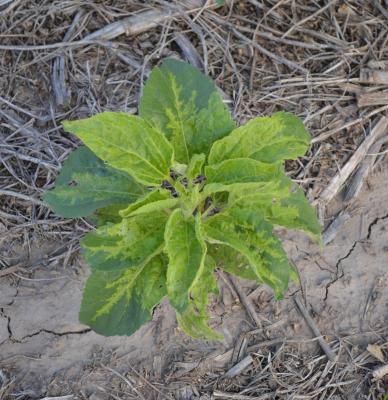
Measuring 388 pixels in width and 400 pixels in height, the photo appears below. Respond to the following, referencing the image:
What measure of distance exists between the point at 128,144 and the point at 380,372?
2.02 meters

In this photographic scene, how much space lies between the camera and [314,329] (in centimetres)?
326

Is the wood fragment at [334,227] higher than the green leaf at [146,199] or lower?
lower

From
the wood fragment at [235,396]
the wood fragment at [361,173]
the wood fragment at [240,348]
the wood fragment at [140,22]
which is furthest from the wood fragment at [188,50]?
the wood fragment at [235,396]

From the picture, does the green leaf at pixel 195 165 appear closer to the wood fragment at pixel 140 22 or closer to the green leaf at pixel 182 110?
the green leaf at pixel 182 110

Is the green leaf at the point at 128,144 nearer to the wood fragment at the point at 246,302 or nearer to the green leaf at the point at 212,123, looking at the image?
the green leaf at the point at 212,123

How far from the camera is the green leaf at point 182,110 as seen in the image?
238 centimetres

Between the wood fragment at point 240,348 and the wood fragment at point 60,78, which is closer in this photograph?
the wood fragment at point 240,348

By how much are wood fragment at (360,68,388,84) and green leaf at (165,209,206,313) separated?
6.14ft

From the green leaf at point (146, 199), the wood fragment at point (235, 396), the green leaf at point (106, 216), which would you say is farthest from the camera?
the wood fragment at point (235, 396)

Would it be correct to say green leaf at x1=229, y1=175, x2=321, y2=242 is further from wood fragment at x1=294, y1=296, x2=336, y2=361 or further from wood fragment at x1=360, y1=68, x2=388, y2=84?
wood fragment at x1=360, y1=68, x2=388, y2=84

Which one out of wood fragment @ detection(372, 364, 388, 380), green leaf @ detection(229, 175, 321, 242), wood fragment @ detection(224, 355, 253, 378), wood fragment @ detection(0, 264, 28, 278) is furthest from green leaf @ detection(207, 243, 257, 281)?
wood fragment @ detection(0, 264, 28, 278)

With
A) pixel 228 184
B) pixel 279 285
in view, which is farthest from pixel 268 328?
pixel 228 184

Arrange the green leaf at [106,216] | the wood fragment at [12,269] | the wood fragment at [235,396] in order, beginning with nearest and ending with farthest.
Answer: the green leaf at [106,216], the wood fragment at [235,396], the wood fragment at [12,269]

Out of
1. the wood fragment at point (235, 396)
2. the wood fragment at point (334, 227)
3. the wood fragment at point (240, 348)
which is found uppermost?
the wood fragment at point (334, 227)
